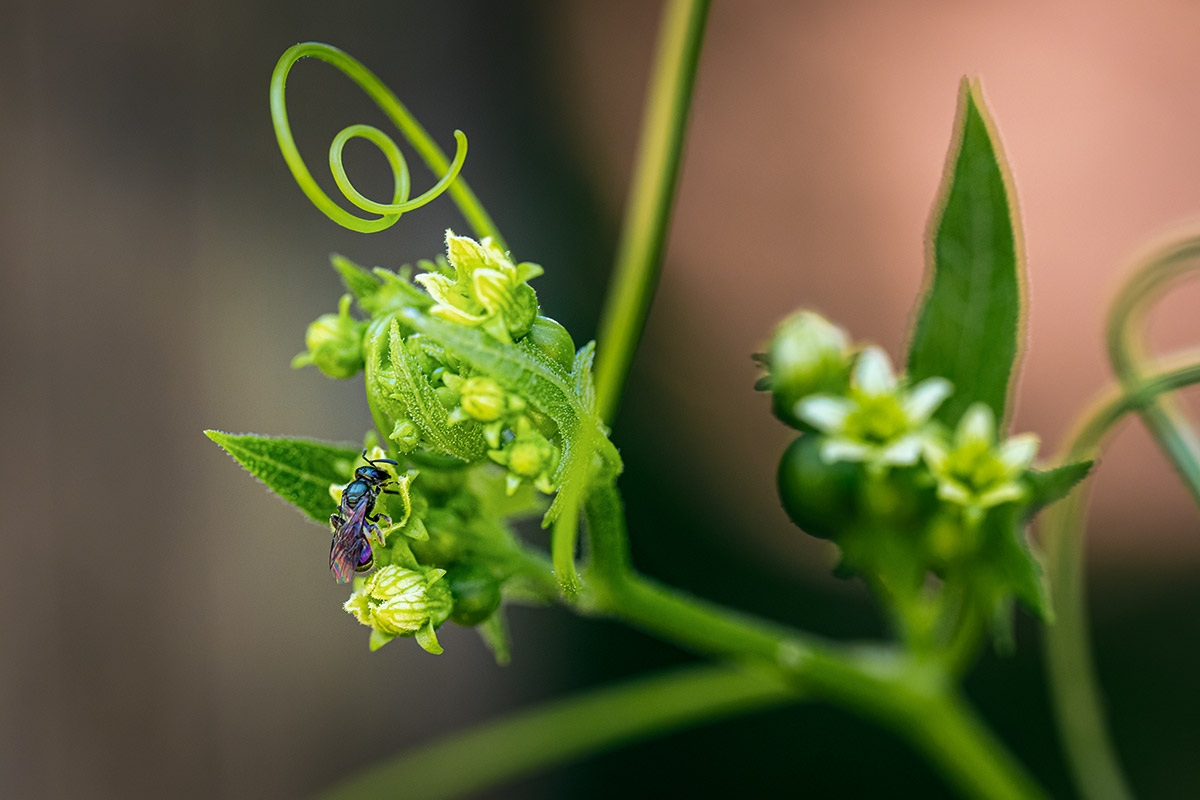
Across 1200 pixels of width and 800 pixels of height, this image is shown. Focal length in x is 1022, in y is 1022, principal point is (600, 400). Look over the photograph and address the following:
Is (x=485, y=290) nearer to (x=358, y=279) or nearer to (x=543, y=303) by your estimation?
(x=358, y=279)

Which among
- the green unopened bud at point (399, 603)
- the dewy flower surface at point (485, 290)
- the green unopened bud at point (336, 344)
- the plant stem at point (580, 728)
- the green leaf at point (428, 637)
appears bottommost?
the plant stem at point (580, 728)

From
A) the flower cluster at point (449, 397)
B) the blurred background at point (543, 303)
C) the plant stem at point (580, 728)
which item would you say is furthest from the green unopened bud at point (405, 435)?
the blurred background at point (543, 303)

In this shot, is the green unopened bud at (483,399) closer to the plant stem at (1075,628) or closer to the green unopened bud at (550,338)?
the green unopened bud at (550,338)

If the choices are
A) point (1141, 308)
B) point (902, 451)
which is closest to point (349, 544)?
point (902, 451)

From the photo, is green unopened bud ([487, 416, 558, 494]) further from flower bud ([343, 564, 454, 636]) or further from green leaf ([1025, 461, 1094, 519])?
green leaf ([1025, 461, 1094, 519])

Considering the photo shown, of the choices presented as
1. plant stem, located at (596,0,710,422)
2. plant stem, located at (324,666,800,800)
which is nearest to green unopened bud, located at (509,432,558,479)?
plant stem, located at (596,0,710,422)

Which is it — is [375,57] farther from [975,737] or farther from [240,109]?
[975,737]
